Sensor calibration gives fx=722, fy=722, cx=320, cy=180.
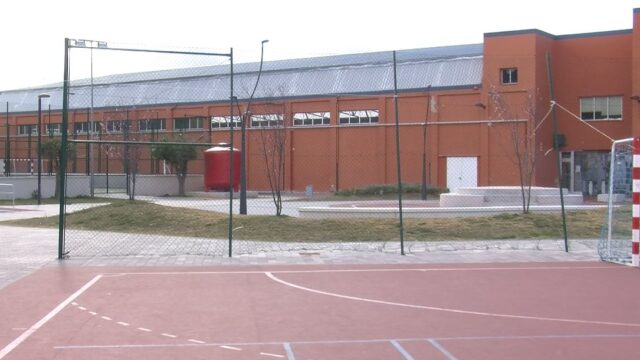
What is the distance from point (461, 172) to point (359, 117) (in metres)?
8.53

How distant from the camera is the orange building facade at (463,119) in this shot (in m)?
44.5

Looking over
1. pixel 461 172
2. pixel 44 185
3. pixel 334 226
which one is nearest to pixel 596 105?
pixel 461 172

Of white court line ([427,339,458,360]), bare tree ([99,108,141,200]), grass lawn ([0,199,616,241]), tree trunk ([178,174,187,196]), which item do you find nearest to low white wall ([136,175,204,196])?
tree trunk ([178,174,187,196])

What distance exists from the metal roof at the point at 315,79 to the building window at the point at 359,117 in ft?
4.93

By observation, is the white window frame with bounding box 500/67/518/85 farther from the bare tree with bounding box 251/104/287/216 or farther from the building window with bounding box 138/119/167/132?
the building window with bounding box 138/119/167/132

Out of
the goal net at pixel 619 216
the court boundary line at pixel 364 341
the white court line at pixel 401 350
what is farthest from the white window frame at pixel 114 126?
the white court line at pixel 401 350

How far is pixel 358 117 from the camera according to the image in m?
51.4

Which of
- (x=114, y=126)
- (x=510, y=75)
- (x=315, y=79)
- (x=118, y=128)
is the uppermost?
(x=315, y=79)

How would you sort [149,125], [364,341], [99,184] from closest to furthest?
[364,341] → [149,125] → [99,184]

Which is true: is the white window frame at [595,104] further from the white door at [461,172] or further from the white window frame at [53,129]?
the white window frame at [53,129]

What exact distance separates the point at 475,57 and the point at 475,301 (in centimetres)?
3982

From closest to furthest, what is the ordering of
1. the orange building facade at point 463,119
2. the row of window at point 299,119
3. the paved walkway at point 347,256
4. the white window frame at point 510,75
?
the paved walkway at point 347,256, the orange building facade at point 463,119, the row of window at point 299,119, the white window frame at point 510,75

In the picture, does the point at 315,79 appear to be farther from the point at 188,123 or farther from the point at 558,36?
the point at 558,36

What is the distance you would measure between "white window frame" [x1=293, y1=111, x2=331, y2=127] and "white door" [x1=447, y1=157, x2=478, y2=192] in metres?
9.91
